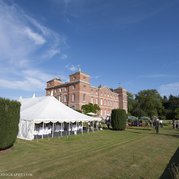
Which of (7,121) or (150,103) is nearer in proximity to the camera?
(7,121)

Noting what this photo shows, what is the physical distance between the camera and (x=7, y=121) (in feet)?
26.0

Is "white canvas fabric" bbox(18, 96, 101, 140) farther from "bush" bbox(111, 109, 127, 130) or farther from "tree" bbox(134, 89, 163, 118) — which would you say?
"tree" bbox(134, 89, 163, 118)

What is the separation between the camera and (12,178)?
175 inches

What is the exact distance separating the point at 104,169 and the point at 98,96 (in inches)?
1560

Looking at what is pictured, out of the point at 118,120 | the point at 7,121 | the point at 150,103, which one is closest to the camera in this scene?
the point at 7,121

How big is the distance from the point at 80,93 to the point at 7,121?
29439mm

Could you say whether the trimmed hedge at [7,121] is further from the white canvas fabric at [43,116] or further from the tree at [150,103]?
the tree at [150,103]

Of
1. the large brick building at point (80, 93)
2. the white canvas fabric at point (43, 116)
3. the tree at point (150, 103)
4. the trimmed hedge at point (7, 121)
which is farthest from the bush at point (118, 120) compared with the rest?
the tree at point (150, 103)

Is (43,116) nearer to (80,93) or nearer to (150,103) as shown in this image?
(80,93)

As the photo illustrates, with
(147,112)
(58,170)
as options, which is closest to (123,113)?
(58,170)

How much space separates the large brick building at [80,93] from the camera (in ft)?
124

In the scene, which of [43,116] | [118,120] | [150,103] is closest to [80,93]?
[118,120]

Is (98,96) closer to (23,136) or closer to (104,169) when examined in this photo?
(23,136)

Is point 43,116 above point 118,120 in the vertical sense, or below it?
above
